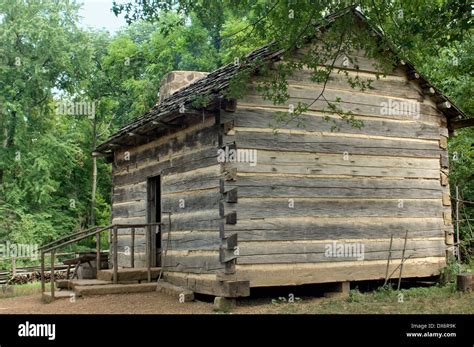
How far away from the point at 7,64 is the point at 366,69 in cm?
2193

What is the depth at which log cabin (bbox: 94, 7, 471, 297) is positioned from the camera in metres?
11.0

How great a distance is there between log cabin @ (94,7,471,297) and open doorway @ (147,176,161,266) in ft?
0.10

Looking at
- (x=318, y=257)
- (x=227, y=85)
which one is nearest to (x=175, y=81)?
(x=227, y=85)

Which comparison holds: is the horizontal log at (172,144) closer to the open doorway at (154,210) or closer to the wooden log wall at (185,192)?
the wooden log wall at (185,192)

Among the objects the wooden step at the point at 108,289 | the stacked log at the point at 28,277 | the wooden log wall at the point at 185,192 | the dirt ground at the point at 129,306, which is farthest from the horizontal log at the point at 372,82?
the stacked log at the point at 28,277

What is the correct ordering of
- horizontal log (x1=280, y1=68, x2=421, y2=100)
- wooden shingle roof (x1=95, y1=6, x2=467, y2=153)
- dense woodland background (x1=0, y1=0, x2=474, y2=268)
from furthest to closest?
dense woodland background (x1=0, y1=0, x2=474, y2=268) < horizontal log (x1=280, y1=68, x2=421, y2=100) < wooden shingle roof (x1=95, y1=6, x2=467, y2=153)

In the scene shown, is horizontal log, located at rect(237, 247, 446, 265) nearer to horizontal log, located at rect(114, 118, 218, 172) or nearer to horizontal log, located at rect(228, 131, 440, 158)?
Result: horizontal log, located at rect(228, 131, 440, 158)

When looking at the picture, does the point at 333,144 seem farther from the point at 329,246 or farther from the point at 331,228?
the point at 329,246

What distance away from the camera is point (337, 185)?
12.1m

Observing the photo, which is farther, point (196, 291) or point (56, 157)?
point (56, 157)

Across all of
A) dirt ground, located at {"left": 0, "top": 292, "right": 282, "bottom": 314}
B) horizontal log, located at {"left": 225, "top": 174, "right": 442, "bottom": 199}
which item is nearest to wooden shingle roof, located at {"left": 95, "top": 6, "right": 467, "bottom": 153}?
horizontal log, located at {"left": 225, "top": 174, "right": 442, "bottom": 199}
